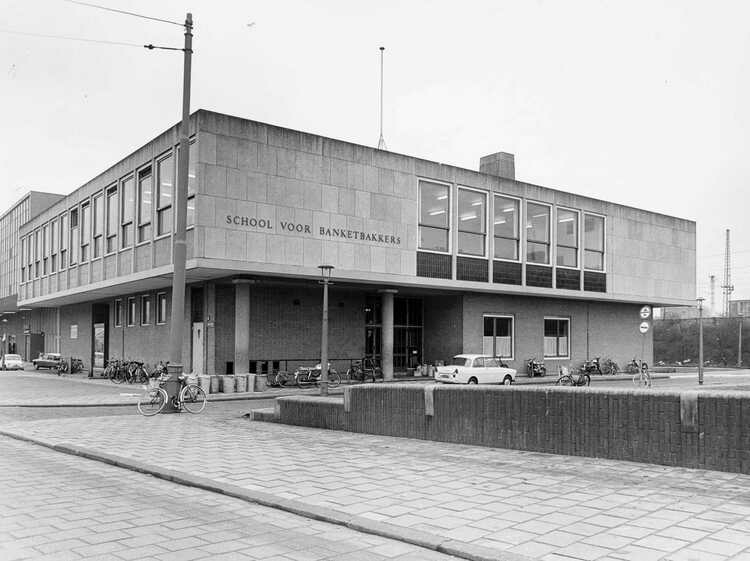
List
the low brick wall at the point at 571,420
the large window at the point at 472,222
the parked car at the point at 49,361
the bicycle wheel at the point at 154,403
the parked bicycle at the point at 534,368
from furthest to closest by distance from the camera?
1. the parked car at the point at 49,361
2. the parked bicycle at the point at 534,368
3. the large window at the point at 472,222
4. the bicycle wheel at the point at 154,403
5. the low brick wall at the point at 571,420

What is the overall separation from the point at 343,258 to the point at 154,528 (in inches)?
839

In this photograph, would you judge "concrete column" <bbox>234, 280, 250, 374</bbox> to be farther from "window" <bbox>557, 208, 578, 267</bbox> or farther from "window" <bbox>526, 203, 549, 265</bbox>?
"window" <bbox>557, 208, 578, 267</bbox>

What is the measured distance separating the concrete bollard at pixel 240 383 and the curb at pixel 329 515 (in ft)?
47.4

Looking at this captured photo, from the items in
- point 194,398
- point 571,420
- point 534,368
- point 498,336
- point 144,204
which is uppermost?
point 144,204

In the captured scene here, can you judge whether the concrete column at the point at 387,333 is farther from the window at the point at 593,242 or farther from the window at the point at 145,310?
the window at the point at 593,242

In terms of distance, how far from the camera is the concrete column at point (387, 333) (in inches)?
1203

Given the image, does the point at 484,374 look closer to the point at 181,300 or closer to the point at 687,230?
the point at 181,300

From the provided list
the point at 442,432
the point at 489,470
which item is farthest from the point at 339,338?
the point at 489,470

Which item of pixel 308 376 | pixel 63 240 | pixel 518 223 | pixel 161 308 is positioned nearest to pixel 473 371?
pixel 308 376

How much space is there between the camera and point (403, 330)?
3447cm

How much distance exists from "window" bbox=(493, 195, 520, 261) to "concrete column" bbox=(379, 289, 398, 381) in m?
6.24

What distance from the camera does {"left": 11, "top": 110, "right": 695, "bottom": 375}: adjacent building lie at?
82.6 feet

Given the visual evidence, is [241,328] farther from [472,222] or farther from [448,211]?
[472,222]

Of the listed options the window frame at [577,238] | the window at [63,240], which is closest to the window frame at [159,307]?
the window at [63,240]
